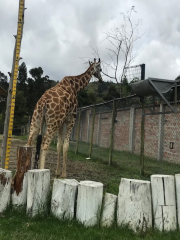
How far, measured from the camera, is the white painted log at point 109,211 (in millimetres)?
2987

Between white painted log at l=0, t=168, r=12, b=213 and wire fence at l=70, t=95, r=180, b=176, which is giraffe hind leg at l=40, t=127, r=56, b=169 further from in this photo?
wire fence at l=70, t=95, r=180, b=176

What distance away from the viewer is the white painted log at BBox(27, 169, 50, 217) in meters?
3.21

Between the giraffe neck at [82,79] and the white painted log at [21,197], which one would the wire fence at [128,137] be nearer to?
the giraffe neck at [82,79]

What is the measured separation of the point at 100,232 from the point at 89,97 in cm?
3104

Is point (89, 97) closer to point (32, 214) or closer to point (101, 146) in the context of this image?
point (101, 146)

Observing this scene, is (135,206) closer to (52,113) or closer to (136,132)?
(52,113)

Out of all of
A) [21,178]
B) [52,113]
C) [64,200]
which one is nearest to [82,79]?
[52,113]

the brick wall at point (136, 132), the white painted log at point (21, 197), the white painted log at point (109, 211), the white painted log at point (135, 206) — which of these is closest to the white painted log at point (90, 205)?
the white painted log at point (109, 211)

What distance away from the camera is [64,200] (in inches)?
123

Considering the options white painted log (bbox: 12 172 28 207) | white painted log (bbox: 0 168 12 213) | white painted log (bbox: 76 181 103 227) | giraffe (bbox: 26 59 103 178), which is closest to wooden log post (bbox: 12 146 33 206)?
white painted log (bbox: 12 172 28 207)

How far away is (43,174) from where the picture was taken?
3.31 meters

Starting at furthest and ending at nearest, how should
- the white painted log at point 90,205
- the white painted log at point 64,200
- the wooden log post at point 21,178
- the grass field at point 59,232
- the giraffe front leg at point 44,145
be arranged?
the giraffe front leg at point 44,145, the wooden log post at point 21,178, the white painted log at point 64,200, the white painted log at point 90,205, the grass field at point 59,232

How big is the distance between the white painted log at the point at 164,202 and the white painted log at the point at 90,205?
0.63m

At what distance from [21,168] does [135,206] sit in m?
1.62
